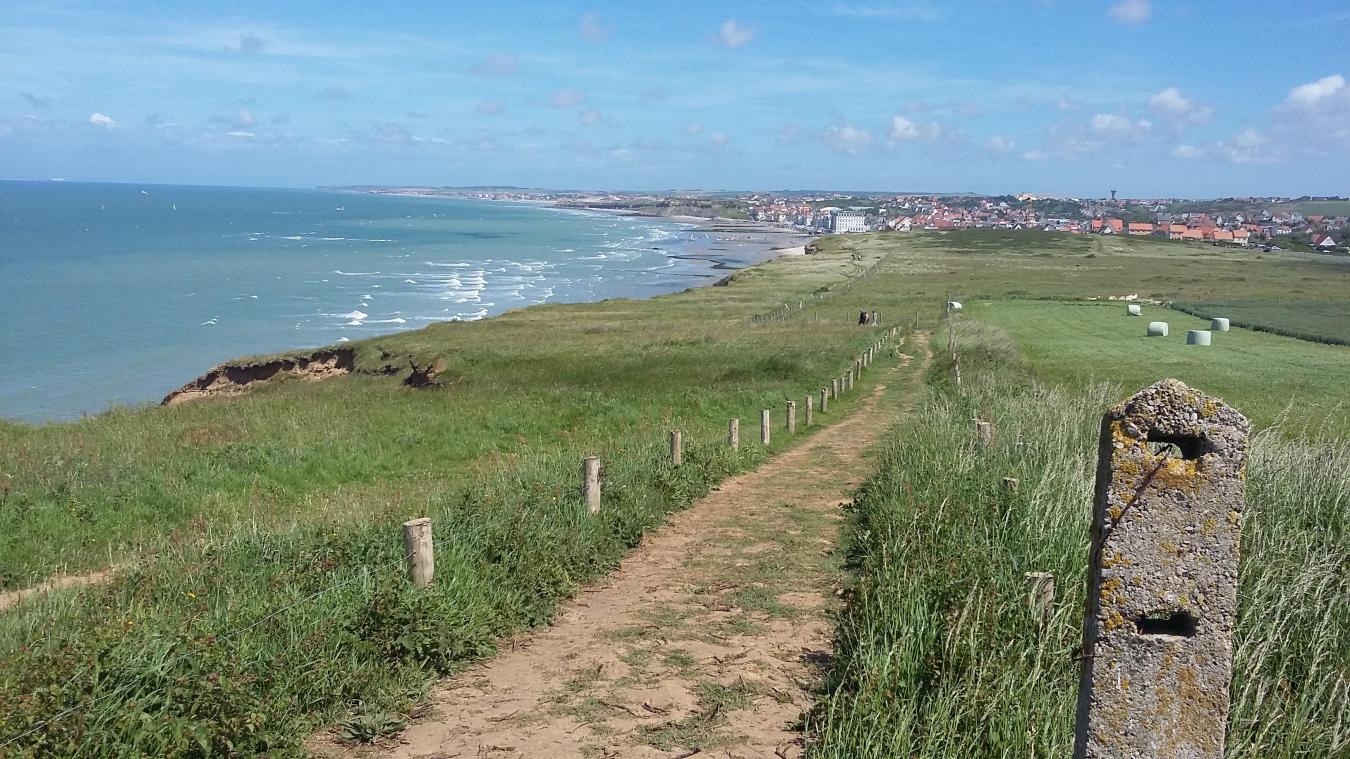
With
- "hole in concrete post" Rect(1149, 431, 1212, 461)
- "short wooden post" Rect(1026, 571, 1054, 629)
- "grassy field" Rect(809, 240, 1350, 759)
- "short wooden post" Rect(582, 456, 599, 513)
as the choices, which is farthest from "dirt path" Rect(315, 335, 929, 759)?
"hole in concrete post" Rect(1149, 431, 1212, 461)

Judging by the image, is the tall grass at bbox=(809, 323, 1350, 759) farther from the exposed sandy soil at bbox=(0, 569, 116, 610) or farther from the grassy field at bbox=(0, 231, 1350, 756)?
the exposed sandy soil at bbox=(0, 569, 116, 610)

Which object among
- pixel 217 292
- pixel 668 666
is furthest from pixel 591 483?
pixel 217 292

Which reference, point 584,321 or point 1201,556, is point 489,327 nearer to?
point 584,321

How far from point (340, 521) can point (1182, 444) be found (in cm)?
845

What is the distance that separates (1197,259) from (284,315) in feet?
356

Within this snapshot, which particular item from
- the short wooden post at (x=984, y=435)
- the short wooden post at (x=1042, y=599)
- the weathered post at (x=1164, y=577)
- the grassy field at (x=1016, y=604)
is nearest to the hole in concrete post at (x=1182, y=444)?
the weathered post at (x=1164, y=577)

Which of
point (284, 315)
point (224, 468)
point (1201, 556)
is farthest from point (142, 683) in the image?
point (284, 315)

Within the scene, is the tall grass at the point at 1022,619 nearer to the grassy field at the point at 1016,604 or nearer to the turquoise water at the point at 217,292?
the grassy field at the point at 1016,604

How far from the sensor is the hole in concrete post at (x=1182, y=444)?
2.86 meters

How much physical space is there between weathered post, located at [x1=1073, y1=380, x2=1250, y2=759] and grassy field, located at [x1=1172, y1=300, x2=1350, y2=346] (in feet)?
165

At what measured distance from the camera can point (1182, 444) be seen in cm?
288

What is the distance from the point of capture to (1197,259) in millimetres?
124562

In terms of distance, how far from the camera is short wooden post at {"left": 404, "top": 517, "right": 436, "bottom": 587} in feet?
24.9

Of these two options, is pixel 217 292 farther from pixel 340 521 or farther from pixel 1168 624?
pixel 1168 624
